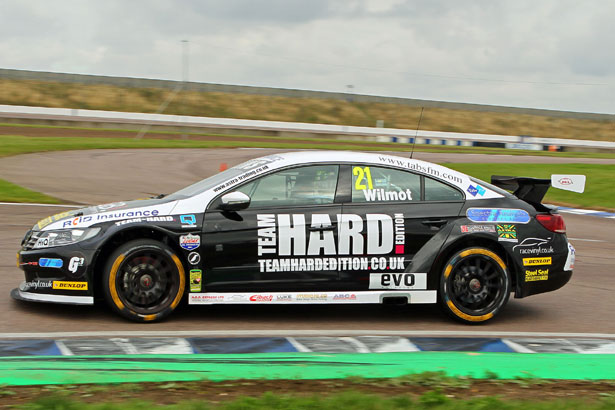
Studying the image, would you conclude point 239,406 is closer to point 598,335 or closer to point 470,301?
point 470,301

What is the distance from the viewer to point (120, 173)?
68.6 feet

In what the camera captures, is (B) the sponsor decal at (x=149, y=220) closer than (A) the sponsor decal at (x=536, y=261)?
Yes

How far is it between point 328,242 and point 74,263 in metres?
2.06

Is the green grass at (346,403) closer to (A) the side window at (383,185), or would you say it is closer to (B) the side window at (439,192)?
(A) the side window at (383,185)

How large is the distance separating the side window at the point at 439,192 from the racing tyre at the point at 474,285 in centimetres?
49

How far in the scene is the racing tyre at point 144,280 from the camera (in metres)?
6.02

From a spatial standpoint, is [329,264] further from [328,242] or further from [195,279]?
[195,279]

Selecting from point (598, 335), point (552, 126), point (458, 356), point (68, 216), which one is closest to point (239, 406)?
point (458, 356)

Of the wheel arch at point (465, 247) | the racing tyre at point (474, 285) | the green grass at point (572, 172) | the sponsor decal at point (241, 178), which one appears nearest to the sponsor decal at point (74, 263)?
the sponsor decal at point (241, 178)

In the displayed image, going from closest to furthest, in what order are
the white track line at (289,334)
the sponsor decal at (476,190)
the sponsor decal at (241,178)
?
the white track line at (289,334), the sponsor decal at (241,178), the sponsor decal at (476,190)

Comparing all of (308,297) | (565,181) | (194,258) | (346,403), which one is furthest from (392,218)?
(346,403)

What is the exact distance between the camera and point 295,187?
646cm

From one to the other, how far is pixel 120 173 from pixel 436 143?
39.1 meters

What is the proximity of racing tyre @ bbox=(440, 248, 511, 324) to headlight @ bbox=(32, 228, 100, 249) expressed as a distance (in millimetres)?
3000
